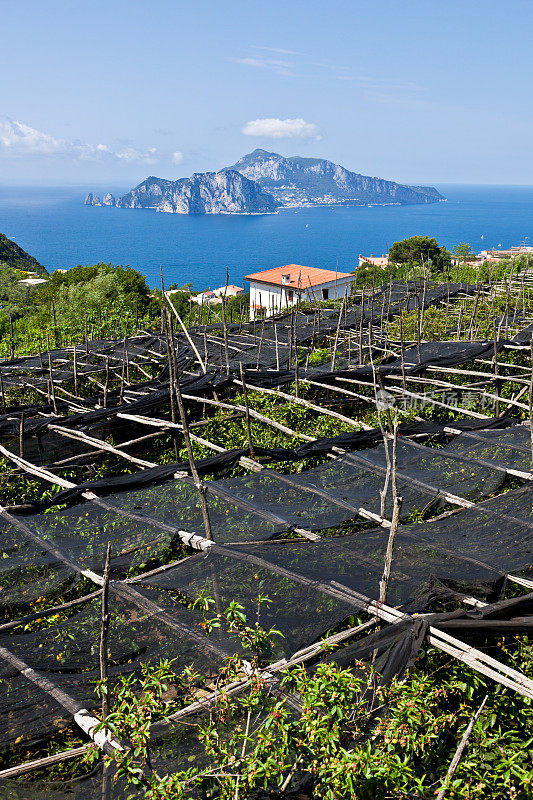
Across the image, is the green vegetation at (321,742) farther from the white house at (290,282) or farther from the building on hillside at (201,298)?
the white house at (290,282)

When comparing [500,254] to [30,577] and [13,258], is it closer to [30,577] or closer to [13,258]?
[30,577]

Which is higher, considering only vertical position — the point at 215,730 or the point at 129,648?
the point at 215,730

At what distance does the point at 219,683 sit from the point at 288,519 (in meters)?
2.36

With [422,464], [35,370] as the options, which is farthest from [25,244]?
[422,464]

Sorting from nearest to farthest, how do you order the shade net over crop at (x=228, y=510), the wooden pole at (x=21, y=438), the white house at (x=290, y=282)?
the shade net over crop at (x=228, y=510)
the wooden pole at (x=21, y=438)
the white house at (x=290, y=282)

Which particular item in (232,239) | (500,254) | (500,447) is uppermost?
(232,239)

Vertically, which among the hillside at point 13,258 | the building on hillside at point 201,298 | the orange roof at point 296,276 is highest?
the hillside at point 13,258

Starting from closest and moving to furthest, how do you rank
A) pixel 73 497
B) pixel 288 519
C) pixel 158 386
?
pixel 288 519, pixel 73 497, pixel 158 386

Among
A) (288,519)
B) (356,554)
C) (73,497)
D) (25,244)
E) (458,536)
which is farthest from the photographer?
(25,244)

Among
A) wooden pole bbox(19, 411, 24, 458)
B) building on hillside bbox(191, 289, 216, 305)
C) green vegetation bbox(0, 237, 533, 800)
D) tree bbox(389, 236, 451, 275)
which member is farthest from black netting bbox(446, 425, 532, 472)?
tree bbox(389, 236, 451, 275)

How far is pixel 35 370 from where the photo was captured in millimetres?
13312

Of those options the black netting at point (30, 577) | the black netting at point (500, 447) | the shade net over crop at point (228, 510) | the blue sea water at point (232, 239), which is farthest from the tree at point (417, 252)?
the black netting at point (30, 577)

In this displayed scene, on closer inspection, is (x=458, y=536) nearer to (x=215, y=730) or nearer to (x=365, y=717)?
(x=365, y=717)

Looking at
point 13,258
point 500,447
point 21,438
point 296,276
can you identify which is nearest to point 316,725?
point 500,447
